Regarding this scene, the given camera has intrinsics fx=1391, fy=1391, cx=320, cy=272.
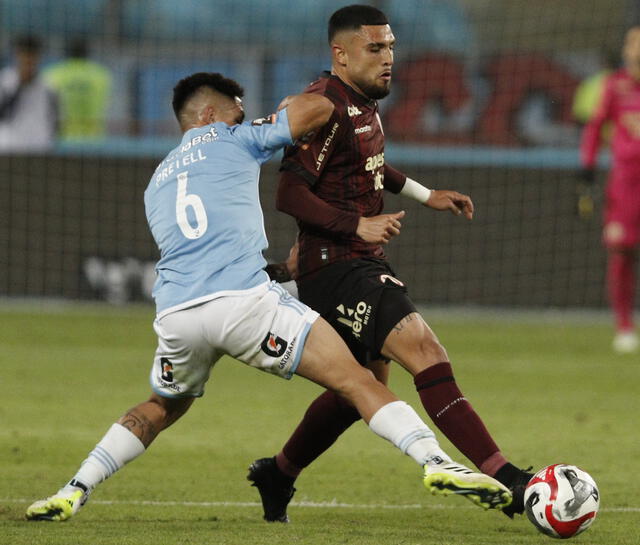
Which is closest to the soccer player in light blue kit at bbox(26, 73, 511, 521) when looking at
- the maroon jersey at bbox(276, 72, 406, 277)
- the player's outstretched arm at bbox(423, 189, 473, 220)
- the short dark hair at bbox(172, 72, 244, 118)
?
the short dark hair at bbox(172, 72, 244, 118)

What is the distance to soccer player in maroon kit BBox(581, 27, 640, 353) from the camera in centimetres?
1262

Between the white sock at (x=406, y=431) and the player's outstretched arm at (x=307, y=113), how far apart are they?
45.6 inches

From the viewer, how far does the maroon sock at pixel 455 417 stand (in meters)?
5.35

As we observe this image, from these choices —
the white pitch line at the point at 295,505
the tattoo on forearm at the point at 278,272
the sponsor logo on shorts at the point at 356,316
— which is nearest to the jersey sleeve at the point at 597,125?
the white pitch line at the point at 295,505

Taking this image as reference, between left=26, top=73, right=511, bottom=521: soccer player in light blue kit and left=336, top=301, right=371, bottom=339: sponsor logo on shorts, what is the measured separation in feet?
0.97

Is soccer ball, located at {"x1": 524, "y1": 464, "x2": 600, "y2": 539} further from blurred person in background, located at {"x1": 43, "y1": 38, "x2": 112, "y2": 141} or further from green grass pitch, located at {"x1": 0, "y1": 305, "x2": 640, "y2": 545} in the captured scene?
blurred person in background, located at {"x1": 43, "y1": 38, "x2": 112, "y2": 141}

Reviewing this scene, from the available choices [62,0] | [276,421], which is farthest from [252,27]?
[276,421]

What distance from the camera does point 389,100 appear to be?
1758 cm

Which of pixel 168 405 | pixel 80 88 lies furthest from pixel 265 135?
pixel 80 88

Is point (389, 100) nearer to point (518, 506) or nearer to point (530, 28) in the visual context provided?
point (530, 28)

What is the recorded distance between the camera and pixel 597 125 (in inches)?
498

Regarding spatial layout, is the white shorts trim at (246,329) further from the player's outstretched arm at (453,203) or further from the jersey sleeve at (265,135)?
the player's outstretched arm at (453,203)

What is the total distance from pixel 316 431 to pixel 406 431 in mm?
1001

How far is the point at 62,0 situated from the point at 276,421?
1376 cm
